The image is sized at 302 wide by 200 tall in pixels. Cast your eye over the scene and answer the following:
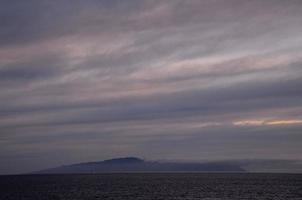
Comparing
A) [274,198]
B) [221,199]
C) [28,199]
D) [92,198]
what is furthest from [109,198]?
→ [274,198]

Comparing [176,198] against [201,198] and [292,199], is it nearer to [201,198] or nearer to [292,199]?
[201,198]

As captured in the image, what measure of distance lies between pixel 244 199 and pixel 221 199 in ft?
17.9

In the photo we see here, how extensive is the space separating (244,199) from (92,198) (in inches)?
1302

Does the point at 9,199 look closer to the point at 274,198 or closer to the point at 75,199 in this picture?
the point at 75,199

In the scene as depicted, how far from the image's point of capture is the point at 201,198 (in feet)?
312

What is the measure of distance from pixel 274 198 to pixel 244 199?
→ 7282 millimetres

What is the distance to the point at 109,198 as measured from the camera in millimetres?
94688

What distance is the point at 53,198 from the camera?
97.3m

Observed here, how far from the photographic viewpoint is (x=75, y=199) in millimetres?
93062

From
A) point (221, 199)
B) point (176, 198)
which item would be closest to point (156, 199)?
point (176, 198)

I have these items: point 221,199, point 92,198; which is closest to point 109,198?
point 92,198

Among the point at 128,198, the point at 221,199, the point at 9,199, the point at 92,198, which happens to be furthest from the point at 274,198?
the point at 9,199

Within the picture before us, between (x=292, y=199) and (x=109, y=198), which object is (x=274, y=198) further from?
(x=109, y=198)

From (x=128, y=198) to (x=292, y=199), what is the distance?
3586 cm
